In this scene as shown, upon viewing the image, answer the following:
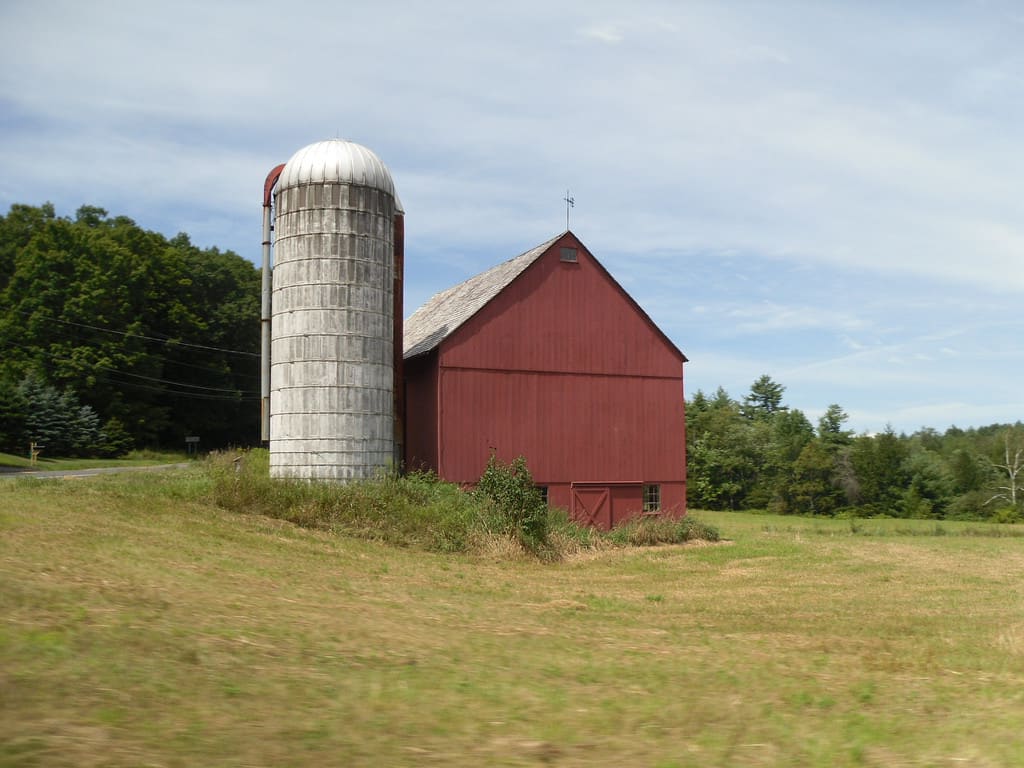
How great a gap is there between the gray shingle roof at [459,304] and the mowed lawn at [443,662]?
10761 mm

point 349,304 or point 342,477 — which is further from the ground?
point 349,304

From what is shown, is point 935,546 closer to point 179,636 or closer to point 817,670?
point 817,670

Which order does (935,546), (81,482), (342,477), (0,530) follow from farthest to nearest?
1. (935,546)
2. (342,477)
3. (81,482)
4. (0,530)

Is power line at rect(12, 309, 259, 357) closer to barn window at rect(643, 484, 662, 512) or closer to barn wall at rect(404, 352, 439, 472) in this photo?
barn wall at rect(404, 352, 439, 472)

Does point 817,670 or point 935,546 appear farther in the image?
point 935,546

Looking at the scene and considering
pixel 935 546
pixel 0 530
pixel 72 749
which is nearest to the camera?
pixel 72 749

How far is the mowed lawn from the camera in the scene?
20.5ft

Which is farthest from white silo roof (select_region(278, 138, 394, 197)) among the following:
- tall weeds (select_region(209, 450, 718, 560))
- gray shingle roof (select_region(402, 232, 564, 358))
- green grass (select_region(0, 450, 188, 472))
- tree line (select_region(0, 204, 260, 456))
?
tree line (select_region(0, 204, 260, 456))

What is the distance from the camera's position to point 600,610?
14328 mm

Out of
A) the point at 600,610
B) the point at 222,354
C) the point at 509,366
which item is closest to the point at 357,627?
the point at 600,610

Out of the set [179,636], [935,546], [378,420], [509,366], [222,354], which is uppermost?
[222,354]

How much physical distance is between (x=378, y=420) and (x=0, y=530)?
10696 mm

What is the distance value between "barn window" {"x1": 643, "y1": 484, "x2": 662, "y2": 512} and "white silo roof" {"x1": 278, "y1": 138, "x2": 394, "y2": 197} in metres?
12.2

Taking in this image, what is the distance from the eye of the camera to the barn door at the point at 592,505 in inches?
1078
